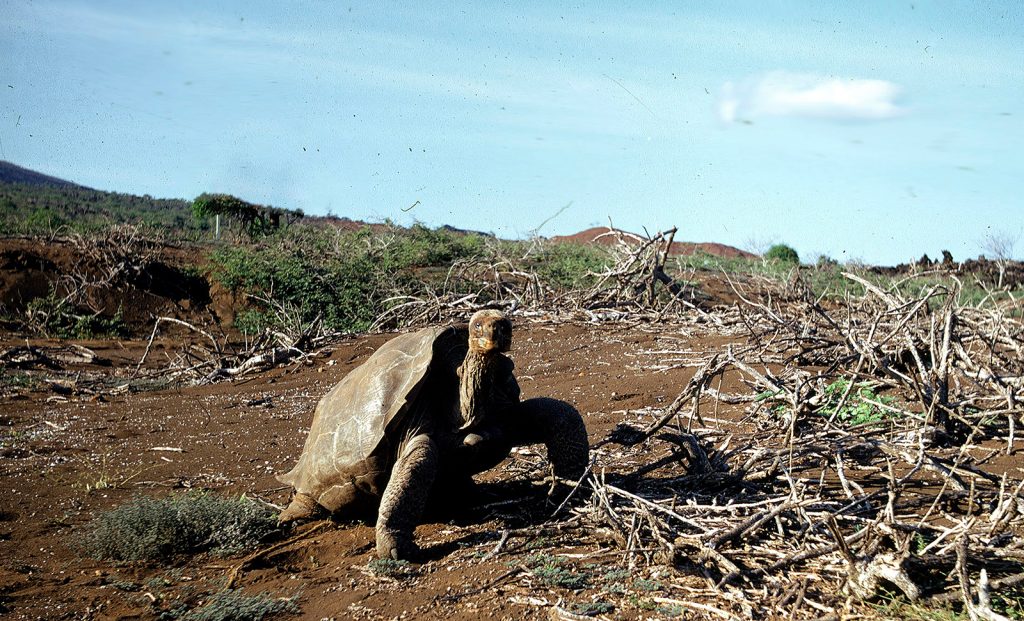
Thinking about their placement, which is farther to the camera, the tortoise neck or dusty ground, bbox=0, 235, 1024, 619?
the tortoise neck

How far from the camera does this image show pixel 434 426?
4.63m

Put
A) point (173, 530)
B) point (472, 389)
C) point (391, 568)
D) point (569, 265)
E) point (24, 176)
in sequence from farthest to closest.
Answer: point (24, 176), point (569, 265), point (173, 530), point (472, 389), point (391, 568)

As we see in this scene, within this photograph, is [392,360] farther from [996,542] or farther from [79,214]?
[79,214]

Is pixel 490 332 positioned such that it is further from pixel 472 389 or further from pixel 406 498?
pixel 406 498

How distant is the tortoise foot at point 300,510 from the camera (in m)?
5.00

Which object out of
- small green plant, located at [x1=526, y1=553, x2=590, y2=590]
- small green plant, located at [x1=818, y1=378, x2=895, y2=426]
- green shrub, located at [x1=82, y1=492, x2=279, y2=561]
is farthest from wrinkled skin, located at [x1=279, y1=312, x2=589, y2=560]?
small green plant, located at [x1=818, y1=378, x2=895, y2=426]

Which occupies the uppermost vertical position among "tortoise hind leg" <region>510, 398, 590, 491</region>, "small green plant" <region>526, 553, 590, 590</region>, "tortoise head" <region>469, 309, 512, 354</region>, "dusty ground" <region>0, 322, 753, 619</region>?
"tortoise head" <region>469, 309, 512, 354</region>

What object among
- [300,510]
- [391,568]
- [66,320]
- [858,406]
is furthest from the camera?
[66,320]

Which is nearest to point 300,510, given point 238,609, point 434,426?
point 434,426

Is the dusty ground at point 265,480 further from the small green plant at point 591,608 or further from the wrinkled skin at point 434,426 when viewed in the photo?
the wrinkled skin at point 434,426

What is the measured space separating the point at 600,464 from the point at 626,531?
145 centimetres

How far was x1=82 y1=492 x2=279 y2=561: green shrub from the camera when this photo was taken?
4.63m

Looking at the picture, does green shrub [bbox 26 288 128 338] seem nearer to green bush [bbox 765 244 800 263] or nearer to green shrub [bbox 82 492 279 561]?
green shrub [bbox 82 492 279 561]

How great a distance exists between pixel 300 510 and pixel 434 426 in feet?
3.48
